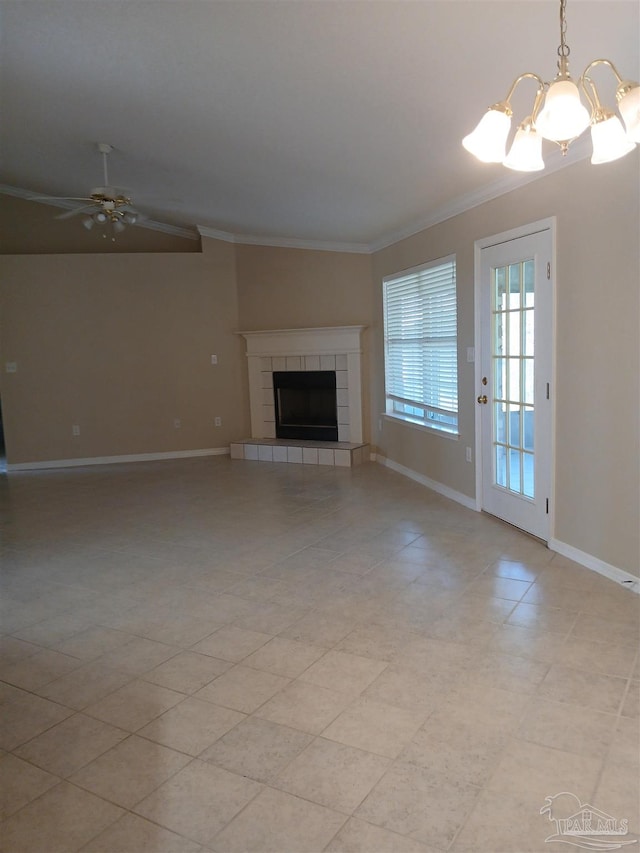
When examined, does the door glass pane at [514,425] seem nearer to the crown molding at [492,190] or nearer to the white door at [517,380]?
the white door at [517,380]

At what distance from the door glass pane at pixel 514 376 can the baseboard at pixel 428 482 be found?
49cm

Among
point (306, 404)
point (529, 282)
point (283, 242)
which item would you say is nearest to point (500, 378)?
point (529, 282)

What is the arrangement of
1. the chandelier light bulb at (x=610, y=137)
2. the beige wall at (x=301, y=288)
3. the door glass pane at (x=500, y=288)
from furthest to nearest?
the beige wall at (x=301, y=288)
the door glass pane at (x=500, y=288)
the chandelier light bulb at (x=610, y=137)

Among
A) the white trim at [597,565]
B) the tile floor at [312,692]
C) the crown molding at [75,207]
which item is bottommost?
the tile floor at [312,692]

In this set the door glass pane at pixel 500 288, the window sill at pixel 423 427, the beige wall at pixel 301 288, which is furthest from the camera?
the beige wall at pixel 301 288

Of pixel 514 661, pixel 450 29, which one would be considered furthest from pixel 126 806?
pixel 450 29

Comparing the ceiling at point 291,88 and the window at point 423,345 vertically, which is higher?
the ceiling at point 291,88

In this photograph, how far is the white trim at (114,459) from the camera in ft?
23.5

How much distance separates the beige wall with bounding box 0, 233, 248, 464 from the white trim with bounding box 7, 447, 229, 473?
0.19 ft

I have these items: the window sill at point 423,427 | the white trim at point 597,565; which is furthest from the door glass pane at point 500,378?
the white trim at point 597,565

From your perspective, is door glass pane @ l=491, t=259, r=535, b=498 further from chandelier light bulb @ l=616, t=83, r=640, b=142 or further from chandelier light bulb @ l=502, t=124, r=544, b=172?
chandelier light bulb @ l=616, t=83, r=640, b=142

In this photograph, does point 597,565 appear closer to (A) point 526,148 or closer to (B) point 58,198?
(A) point 526,148

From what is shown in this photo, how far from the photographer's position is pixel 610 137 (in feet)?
5.64

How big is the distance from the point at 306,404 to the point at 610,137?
5.88 metres
